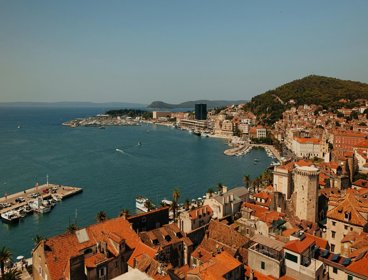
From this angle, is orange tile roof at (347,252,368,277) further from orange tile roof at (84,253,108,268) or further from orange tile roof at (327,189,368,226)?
orange tile roof at (84,253,108,268)

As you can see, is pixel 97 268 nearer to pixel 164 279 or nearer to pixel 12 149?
pixel 164 279

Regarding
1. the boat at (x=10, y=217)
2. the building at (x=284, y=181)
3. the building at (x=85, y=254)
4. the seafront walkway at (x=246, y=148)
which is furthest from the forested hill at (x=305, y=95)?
the building at (x=85, y=254)

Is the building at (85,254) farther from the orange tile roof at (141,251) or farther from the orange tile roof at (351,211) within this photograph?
the orange tile roof at (351,211)

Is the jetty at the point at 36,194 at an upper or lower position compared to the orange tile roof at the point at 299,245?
lower

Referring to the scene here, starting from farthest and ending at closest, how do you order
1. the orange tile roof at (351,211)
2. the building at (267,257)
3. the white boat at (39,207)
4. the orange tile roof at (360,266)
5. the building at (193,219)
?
the white boat at (39,207), the building at (193,219), the orange tile roof at (351,211), the building at (267,257), the orange tile roof at (360,266)

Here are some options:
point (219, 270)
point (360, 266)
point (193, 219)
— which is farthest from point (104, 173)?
point (360, 266)

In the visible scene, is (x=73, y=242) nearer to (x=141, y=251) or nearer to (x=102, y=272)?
(x=102, y=272)
